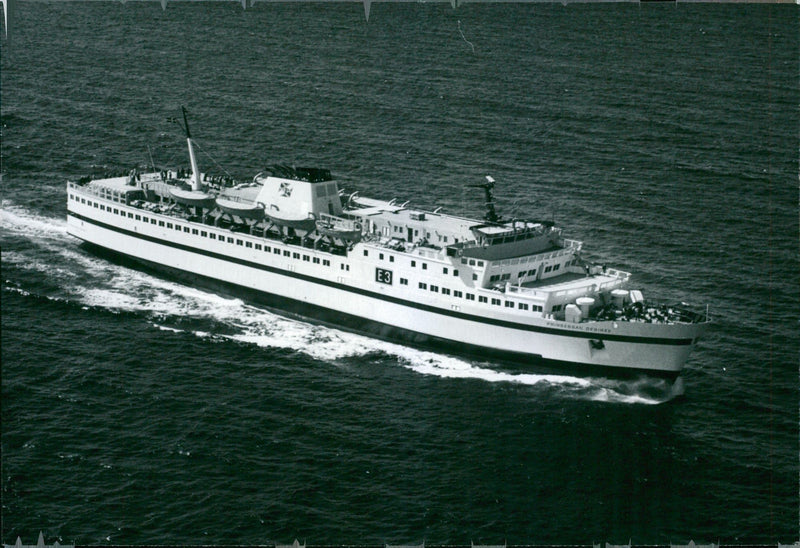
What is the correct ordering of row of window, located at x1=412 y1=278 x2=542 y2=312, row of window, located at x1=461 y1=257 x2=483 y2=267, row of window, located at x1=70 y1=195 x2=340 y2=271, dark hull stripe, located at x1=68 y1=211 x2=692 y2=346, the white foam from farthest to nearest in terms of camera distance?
the white foam < row of window, located at x1=70 y1=195 x2=340 y2=271 < row of window, located at x1=461 y1=257 x2=483 y2=267 < row of window, located at x1=412 y1=278 x2=542 y2=312 < dark hull stripe, located at x1=68 y1=211 x2=692 y2=346

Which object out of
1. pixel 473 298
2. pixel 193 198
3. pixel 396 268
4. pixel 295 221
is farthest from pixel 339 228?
pixel 193 198

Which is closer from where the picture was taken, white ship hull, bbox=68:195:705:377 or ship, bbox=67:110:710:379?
white ship hull, bbox=68:195:705:377

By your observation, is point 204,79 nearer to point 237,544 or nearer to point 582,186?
point 582,186

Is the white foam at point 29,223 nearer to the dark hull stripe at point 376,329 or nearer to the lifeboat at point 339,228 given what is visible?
the dark hull stripe at point 376,329

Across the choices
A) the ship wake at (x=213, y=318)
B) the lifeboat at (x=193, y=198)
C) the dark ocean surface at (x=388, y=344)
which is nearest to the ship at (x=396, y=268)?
the lifeboat at (x=193, y=198)

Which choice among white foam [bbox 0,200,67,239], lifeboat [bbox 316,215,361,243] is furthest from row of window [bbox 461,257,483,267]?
white foam [bbox 0,200,67,239]

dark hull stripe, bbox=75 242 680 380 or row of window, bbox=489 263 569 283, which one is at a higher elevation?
row of window, bbox=489 263 569 283

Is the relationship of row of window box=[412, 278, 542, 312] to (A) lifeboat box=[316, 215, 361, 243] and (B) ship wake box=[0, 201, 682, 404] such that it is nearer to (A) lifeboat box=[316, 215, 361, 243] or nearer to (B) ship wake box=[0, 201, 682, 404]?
(B) ship wake box=[0, 201, 682, 404]
